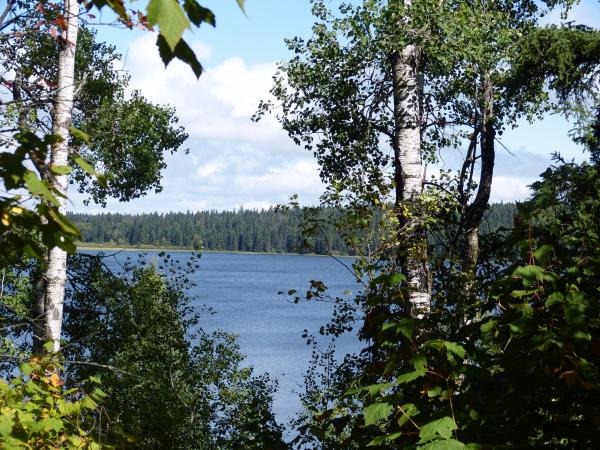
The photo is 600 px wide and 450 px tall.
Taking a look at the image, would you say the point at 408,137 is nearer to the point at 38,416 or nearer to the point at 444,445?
the point at 38,416

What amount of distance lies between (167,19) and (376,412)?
193 cm

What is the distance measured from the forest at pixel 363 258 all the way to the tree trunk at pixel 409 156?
28mm

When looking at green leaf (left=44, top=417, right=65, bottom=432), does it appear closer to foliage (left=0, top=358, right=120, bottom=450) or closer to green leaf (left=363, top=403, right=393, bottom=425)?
foliage (left=0, top=358, right=120, bottom=450)

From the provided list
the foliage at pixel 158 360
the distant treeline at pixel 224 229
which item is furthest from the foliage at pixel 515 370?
the distant treeline at pixel 224 229

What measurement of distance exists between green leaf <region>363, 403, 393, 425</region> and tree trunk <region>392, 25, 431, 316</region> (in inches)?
210

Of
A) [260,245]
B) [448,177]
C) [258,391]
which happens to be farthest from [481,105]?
[260,245]

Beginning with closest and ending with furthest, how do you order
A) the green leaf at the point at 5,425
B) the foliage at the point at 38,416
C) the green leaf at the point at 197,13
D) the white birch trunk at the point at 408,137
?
the green leaf at the point at 197,13 → the green leaf at the point at 5,425 → the foliage at the point at 38,416 → the white birch trunk at the point at 408,137

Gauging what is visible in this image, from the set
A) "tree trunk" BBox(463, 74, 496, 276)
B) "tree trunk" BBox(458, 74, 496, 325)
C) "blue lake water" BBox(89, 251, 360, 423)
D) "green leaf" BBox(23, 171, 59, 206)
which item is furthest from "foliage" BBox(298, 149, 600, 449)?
"blue lake water" BBox(89, 251, 360, 423)

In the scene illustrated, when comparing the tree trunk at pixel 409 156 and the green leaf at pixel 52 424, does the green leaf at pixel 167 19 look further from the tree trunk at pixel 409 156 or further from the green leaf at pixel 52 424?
the tree trunk at pixel 409 156

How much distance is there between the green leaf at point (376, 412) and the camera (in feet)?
9.09

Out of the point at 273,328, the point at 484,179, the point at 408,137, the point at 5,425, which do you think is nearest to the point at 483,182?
the point at 484,179

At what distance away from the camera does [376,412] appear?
2.82m

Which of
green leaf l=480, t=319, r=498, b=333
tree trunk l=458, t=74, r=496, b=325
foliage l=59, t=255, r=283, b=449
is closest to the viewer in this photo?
green leaf l=480, t=319, r=498, b=333

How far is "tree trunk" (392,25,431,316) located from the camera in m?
8.22
